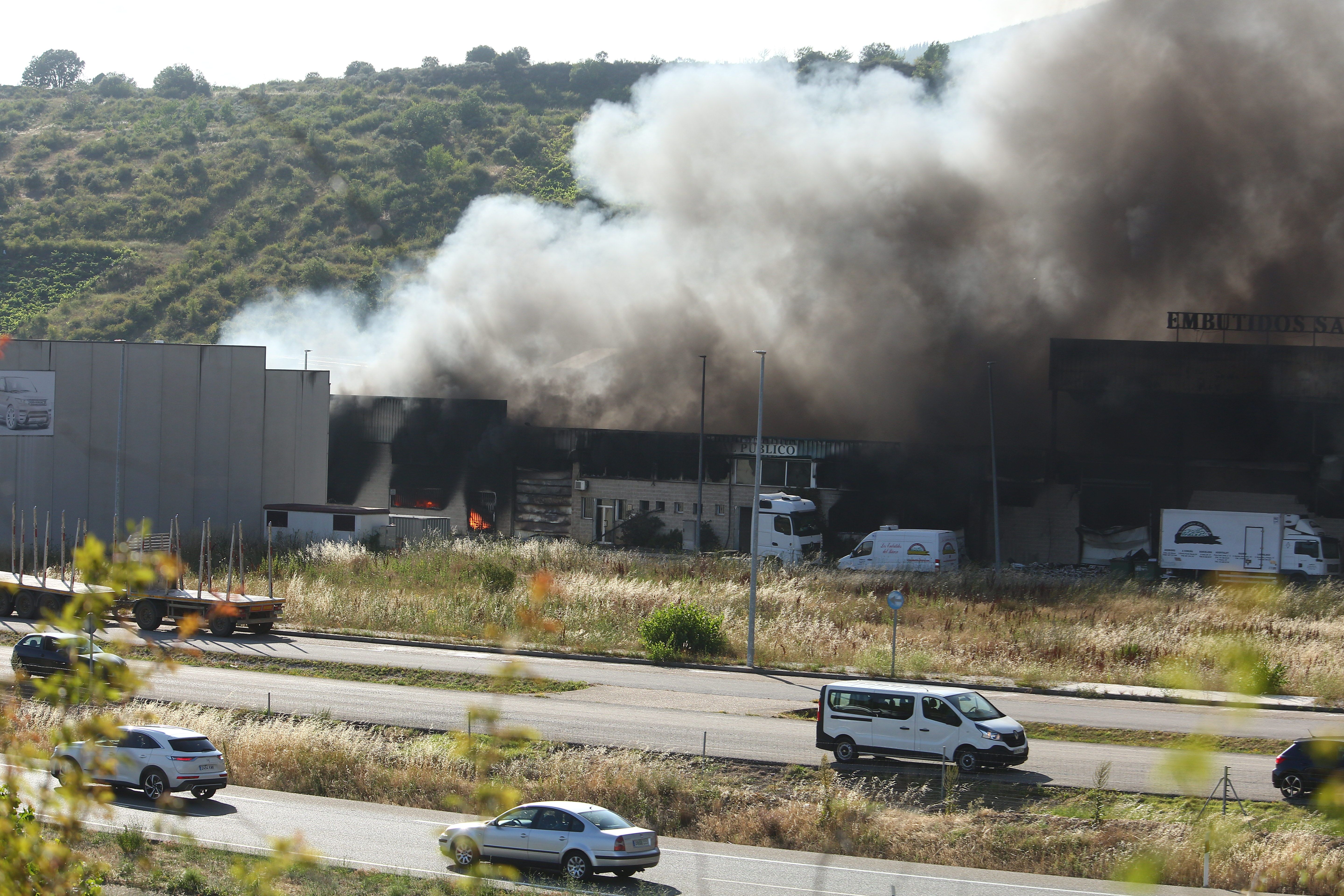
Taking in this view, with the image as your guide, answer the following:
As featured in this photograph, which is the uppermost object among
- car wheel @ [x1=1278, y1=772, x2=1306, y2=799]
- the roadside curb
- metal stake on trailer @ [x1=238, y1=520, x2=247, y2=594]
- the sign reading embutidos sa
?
the sign reading embutidos sa

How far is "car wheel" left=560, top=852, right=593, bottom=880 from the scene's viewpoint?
12367 millimetres

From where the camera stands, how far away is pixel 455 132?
5684 inches

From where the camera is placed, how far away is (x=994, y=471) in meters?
41.3

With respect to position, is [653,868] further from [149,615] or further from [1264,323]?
→ [1264,323]

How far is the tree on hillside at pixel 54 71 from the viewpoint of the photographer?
190m

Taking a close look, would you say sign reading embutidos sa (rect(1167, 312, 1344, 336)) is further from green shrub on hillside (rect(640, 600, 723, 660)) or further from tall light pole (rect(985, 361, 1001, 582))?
green shrub on hillside (rect(640, 600, 723, 660))

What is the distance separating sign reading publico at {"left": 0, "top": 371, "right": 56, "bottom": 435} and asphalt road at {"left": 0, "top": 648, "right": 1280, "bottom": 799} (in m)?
23.2

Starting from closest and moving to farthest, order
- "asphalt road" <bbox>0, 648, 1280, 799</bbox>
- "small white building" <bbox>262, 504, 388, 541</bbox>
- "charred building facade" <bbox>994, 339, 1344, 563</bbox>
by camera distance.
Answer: "asphalt road" <bbox>0, 648, 1280, 799</bbox> < "charred building facade" <bbox>994, 339, 1344, 563</bbox> < "small white building" <bbox>262, 504, 388, 541</bbox>

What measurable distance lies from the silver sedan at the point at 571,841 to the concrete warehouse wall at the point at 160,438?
3715 cm

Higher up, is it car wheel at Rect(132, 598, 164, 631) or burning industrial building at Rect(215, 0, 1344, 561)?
burning industrial building at Rect(215, 0, 1344, 561)

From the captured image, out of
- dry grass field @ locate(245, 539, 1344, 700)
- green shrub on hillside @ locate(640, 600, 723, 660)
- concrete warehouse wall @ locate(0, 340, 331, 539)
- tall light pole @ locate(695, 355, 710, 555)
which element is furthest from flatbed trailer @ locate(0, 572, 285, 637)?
tall light pole @ locate(695, 355, 710, 555)

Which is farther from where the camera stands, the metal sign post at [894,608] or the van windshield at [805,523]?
the van windshield at [805,523]

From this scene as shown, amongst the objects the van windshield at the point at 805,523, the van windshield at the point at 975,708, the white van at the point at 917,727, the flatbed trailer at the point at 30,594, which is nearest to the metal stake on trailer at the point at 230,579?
the flatbed trailer at the point at 30,594

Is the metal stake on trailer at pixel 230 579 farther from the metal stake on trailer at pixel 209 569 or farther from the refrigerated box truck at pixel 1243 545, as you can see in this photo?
the refrigerated box truck at pixel 1243 545
